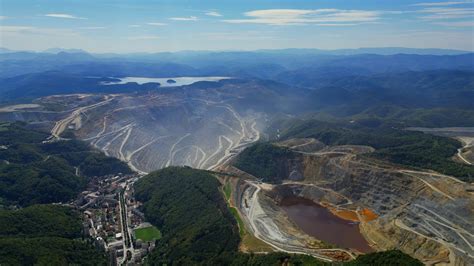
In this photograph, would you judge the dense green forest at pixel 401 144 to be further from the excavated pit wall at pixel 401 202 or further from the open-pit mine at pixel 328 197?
the excavated pit wall at pixel 401 202

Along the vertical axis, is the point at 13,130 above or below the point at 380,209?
above

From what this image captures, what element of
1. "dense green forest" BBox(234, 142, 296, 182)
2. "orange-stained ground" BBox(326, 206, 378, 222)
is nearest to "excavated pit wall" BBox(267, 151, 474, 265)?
"orange-stained ground" BBox(326, 206, 378, 222)

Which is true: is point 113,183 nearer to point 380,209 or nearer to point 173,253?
point 173,253

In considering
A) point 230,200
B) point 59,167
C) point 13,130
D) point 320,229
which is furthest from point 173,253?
point 13,130

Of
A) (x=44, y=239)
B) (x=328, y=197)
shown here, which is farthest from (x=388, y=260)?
(x=44, y=239)

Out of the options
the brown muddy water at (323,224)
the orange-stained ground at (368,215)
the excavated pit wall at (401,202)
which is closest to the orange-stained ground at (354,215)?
the orange-stained ground at (368,215)

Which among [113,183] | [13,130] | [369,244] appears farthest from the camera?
[13,130]
